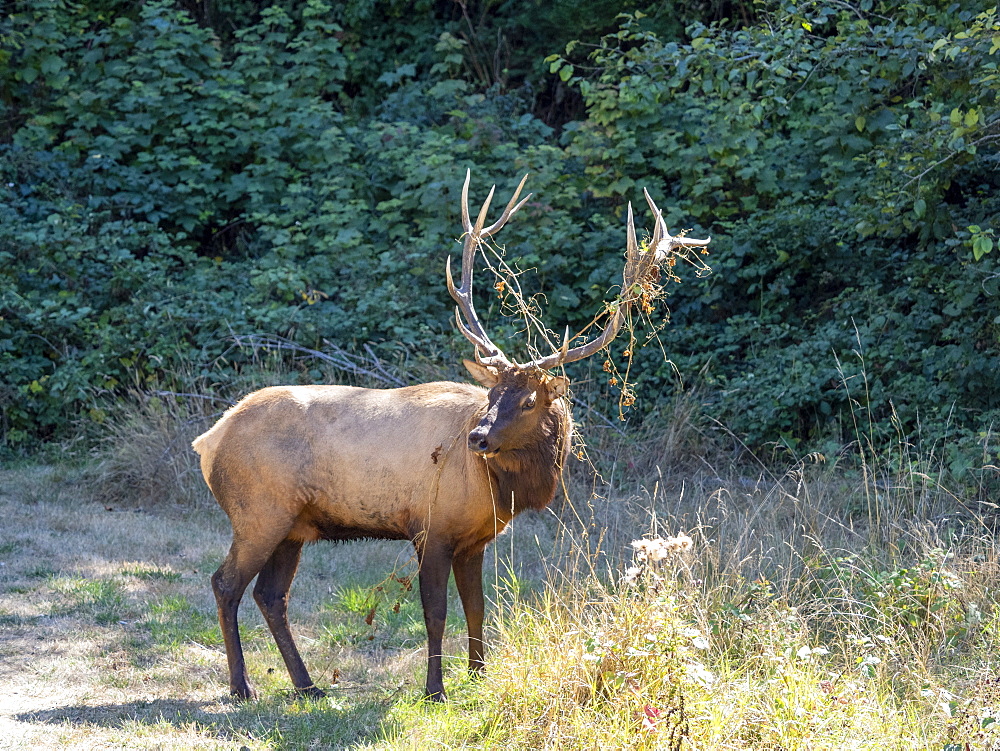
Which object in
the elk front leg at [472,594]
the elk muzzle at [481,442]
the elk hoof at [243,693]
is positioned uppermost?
the elk muzzle at [481,442]

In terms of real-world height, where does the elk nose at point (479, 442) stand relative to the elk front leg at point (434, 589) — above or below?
above

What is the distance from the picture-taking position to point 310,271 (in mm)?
11367

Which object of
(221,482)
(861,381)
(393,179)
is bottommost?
(861,381)

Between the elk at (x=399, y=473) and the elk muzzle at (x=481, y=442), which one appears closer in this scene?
the elk muzzle at (x=481, y=442)

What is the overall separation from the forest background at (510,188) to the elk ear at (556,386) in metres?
3.16

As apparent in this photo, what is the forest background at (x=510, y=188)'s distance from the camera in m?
Answer: 8.27

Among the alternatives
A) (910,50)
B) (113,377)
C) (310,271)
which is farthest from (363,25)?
(910,50)

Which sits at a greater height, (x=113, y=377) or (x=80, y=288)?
(x=80, y=288)

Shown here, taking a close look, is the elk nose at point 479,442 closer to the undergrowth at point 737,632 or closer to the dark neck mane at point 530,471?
the dark neck mane at point 530,471

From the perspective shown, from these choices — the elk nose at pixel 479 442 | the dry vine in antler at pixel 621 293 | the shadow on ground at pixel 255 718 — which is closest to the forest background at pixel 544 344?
the shadow on ground at pixel 255 718

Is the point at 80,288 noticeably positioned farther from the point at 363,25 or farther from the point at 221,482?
the point at 221,482

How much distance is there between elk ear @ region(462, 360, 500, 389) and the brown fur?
0.03 feet

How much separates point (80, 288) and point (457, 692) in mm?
7895

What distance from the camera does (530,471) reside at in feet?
17.8
